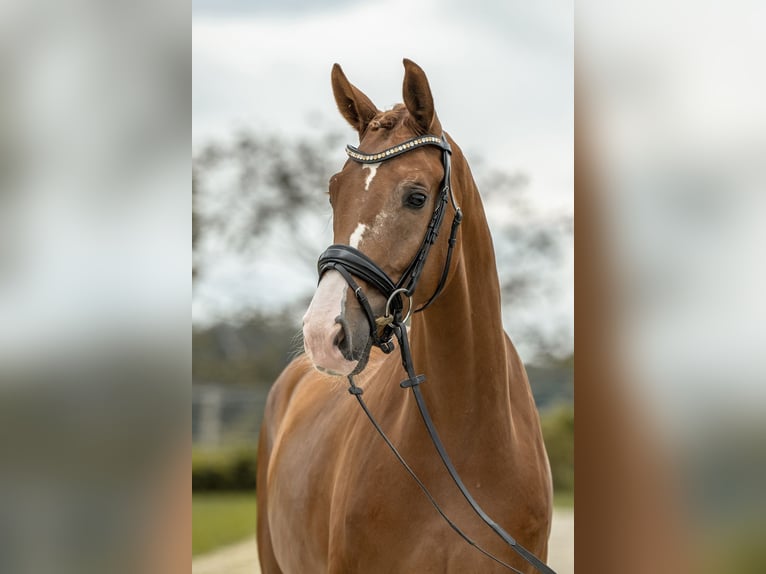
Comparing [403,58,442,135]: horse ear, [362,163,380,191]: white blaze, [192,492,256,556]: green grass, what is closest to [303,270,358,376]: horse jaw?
[362,163,380,191]: white blaze

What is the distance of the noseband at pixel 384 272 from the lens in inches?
82.4

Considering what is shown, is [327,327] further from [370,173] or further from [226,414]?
[226,414]

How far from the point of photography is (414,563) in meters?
2.42

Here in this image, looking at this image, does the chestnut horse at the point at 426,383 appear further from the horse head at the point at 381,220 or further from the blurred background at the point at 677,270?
the blurred background at the point at 677,270

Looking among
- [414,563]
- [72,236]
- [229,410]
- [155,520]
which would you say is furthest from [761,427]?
[229,410]

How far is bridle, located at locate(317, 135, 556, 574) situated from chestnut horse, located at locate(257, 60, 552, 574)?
0.05 feet

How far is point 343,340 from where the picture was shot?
204 cm

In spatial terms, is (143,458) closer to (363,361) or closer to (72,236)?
(72,236)

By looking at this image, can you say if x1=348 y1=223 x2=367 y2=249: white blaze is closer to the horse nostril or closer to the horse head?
the horse head

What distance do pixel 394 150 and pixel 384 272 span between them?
0.40 m

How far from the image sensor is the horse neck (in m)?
2.49

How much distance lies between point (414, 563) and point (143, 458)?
1620 millimetres

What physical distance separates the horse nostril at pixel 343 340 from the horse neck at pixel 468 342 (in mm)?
528

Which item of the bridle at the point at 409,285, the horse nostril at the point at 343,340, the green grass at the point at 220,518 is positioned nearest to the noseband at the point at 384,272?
the bridle at the point at 409,285
